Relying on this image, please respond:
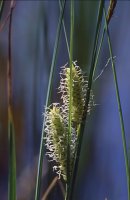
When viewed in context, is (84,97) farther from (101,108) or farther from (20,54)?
(20,54)

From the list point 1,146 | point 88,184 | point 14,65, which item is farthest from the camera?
point 14,65

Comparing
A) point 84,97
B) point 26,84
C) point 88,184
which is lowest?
point 88,184

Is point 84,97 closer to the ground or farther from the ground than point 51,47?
closer to the ground

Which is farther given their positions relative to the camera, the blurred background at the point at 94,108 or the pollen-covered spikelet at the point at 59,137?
the blurred background at the point at 94,108

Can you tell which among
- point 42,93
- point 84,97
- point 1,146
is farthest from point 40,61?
point 84,97

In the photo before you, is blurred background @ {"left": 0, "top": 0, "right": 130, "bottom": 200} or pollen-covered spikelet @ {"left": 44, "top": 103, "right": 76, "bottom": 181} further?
blurred background @ {"left": 0, "top": 0, "right": 130, "bottom": 200}

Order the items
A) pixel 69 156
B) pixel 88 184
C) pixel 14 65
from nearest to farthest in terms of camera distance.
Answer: pixel 69 156 < pixel 88 184 < pixel 14 65

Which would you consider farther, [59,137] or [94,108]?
[94,108]

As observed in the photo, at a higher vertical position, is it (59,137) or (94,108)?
(94,108)
